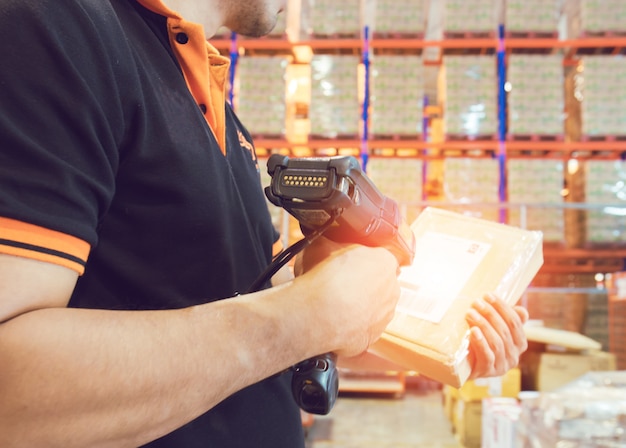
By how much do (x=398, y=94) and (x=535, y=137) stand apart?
1578 mm

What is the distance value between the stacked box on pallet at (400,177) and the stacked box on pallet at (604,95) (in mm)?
1932

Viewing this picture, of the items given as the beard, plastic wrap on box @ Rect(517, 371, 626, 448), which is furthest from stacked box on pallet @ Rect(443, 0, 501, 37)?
the beard

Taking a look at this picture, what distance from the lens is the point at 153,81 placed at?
2.17ft

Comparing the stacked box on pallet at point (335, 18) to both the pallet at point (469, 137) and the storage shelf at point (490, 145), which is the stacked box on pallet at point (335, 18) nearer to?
the storage shelf at point (490, 145)

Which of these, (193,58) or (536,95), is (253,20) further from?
(536,95)

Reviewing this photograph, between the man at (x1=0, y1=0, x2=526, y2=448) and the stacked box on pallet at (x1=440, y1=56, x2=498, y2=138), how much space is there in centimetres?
541

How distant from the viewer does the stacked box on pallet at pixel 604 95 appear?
18.6ft

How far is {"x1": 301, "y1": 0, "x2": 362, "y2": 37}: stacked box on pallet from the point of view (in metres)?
6.01

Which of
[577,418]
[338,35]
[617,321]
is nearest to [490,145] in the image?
[338,35]

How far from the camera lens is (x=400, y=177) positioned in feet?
19.0

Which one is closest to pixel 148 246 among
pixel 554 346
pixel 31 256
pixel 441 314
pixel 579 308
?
pixel 31 256

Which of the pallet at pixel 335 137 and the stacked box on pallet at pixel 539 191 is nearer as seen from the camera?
the stacked box on pallet at pixel 539 191

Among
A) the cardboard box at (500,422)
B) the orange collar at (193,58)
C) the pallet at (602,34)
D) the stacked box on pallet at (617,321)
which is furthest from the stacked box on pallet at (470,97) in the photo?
the orange collar at (193,58)

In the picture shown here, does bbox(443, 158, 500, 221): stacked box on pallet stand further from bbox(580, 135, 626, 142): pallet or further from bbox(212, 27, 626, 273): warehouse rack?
bbox(580, 135, 626, 142): pallet
